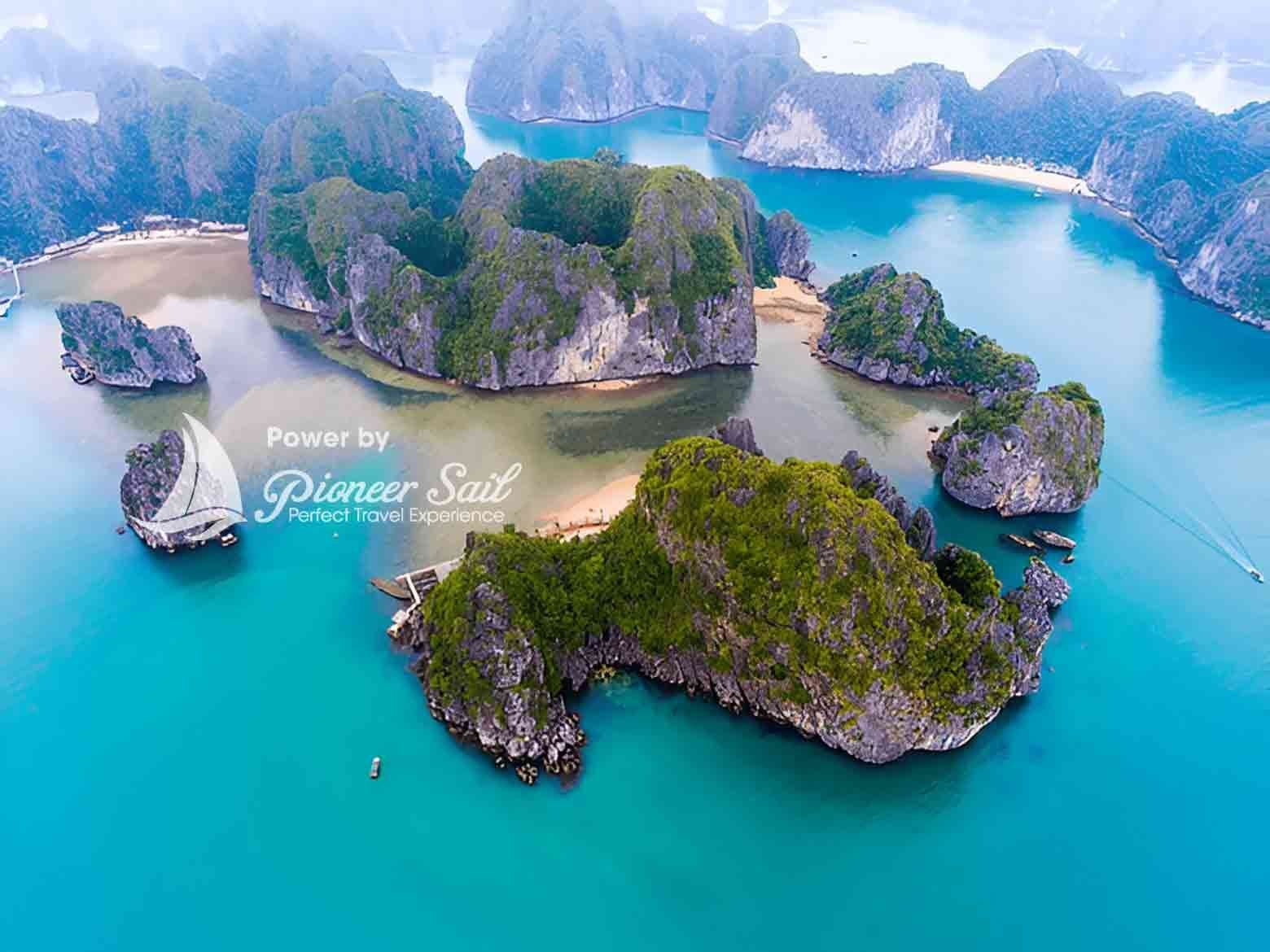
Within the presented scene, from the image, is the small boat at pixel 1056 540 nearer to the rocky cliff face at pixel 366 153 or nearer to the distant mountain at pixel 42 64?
the rocky cliff face at pixel 366 153

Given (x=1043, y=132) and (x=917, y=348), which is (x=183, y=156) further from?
(x=1043, y=132)

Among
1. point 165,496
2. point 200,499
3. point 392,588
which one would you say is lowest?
point 200,499

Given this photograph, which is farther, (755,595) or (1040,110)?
(1040,110)

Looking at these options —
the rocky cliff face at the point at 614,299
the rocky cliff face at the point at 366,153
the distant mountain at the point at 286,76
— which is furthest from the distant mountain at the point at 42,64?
the rocky cliff face at the point at 614,299

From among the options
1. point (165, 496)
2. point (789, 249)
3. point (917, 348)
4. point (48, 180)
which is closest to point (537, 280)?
point (165, 496)

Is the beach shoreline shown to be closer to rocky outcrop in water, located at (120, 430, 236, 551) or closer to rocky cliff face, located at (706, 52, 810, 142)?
rocky outcrop in water, located at (120, 430, 236, 551)

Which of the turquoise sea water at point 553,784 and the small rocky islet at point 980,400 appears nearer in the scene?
the turquoise sea water at point 553,784

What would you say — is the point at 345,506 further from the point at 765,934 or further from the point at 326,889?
the point at 765,934
